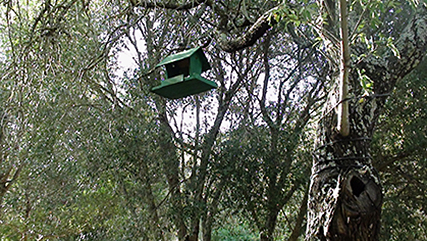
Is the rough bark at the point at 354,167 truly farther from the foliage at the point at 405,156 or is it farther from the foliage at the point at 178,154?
the foliage at the point at 405,156

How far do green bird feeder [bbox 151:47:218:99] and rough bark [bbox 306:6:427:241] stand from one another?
2.37 feet

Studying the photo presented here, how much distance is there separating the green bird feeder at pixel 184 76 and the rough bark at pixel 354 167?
72 centimetres

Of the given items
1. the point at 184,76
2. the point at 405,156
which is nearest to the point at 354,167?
the point at 184,76

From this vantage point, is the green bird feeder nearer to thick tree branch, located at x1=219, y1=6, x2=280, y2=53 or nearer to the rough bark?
thick tree branch, located at x1=219, y1=6, x2=280, y2=53

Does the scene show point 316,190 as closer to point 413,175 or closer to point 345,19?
point 345,19

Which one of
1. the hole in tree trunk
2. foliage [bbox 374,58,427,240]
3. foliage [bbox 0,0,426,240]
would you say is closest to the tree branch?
the hole in tree trunk

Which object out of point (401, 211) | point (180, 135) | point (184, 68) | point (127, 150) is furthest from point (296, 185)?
point (184, 68)

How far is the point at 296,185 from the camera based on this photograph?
4160 millimetres

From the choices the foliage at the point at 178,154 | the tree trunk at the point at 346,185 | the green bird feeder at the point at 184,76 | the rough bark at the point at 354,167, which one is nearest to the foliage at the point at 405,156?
the foliage at the point at 178,154

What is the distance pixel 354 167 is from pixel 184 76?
3.44 ft

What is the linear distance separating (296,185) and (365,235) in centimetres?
220

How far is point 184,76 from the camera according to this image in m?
2.13

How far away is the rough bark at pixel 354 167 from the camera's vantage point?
1.98m

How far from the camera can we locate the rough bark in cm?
198
